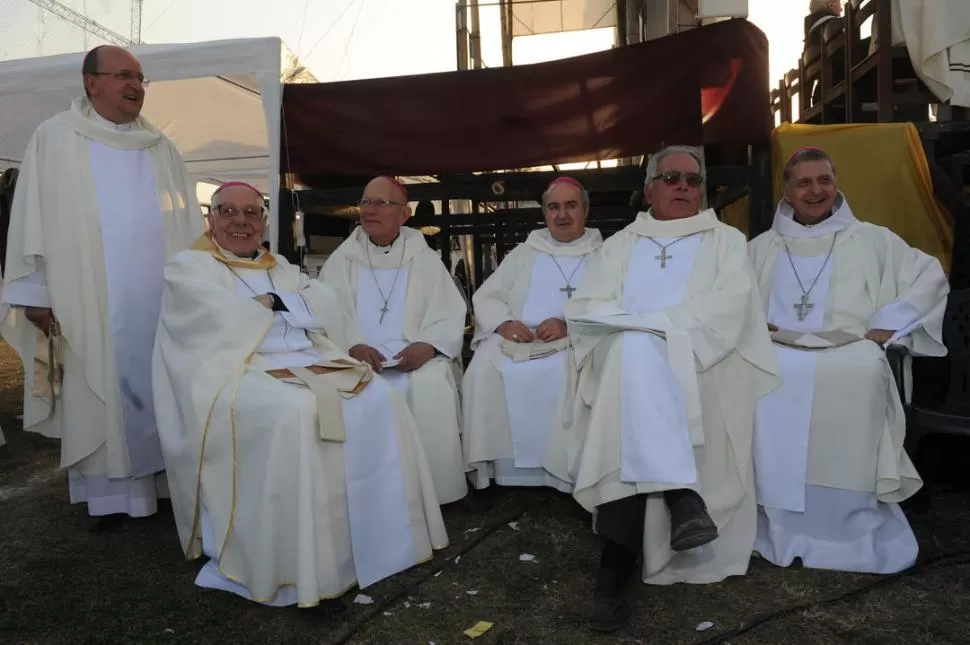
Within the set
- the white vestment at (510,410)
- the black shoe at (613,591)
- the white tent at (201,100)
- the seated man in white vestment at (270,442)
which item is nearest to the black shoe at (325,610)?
the seated man in white vestment at (270,442)

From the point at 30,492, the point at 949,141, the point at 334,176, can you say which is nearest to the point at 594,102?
the point at 334,176

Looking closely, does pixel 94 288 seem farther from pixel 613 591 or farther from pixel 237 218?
pixel 613 591

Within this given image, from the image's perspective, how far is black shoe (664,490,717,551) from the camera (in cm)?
237

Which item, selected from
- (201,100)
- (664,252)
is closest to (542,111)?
(664,252)

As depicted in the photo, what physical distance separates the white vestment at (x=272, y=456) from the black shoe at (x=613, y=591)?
82 cm

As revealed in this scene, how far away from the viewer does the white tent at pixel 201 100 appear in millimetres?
5176

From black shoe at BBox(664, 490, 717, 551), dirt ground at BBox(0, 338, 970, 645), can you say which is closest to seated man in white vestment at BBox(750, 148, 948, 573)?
dirt ground at BBox(0, 338, 970, 645)

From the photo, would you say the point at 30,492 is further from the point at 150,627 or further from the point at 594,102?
the point at 594,102

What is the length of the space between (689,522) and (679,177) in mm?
1648

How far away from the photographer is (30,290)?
3.67 m

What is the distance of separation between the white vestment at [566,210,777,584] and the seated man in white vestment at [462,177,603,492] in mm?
567

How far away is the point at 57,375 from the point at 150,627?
1677 millimetres

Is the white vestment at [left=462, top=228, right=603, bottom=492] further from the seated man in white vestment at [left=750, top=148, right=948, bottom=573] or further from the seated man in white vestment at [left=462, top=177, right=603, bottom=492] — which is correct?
the seated man in white vestment at [left=750, top=148, right=948, bottom=573]

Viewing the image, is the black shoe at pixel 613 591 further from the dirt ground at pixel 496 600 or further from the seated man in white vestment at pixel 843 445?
the seated man in white vestment at pixel 843 445
